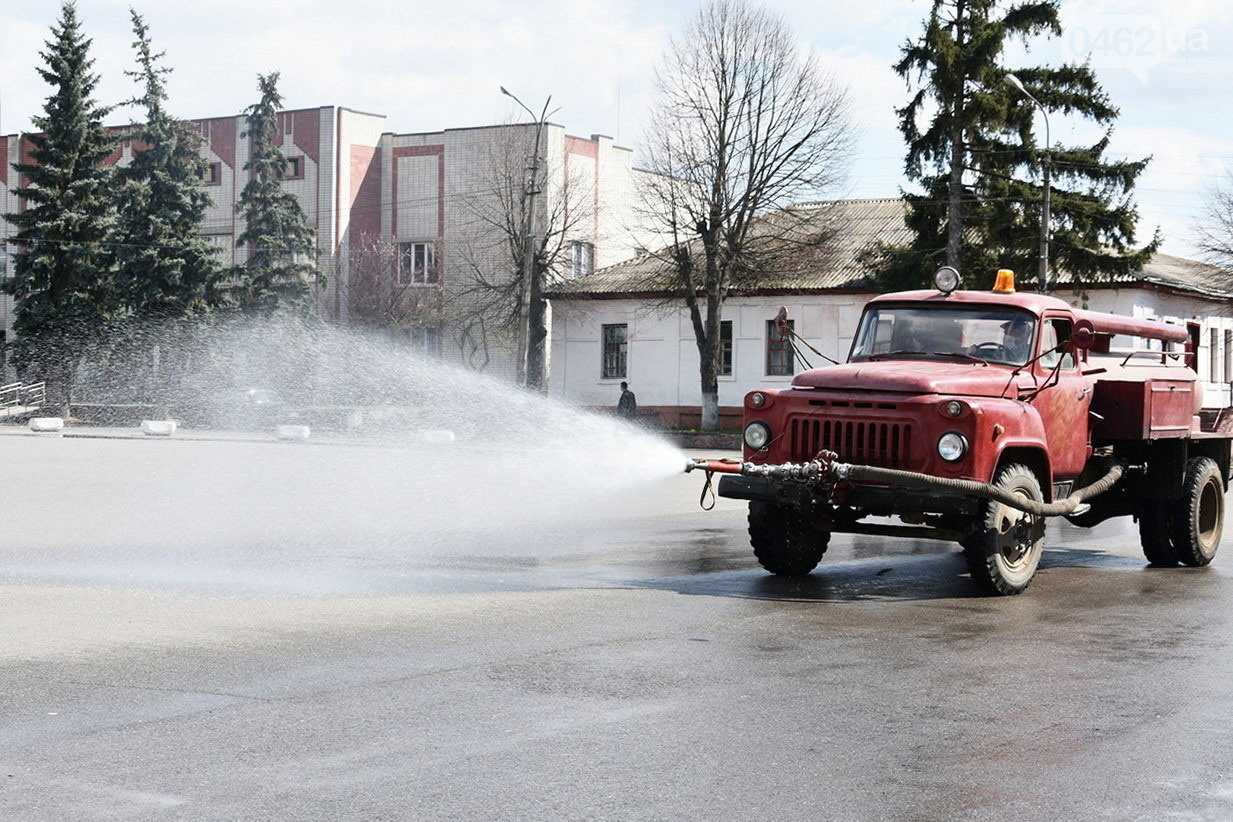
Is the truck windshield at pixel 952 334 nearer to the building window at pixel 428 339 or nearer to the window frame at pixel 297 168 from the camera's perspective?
the building window at pixel 428 339

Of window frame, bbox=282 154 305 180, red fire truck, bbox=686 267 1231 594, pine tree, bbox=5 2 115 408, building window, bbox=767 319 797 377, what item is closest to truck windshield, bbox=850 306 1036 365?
red fire truck, bbox=686 267 1231 594

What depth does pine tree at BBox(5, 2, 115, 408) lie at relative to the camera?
59969 mm

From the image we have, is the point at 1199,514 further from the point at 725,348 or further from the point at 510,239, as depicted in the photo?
the point at 510,239

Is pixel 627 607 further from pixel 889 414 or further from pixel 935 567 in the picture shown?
pixel 935 567

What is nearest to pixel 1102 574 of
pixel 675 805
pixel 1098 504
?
pixel 1098 504

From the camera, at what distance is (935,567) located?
13.9 metres

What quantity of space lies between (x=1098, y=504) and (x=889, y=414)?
3.82 m

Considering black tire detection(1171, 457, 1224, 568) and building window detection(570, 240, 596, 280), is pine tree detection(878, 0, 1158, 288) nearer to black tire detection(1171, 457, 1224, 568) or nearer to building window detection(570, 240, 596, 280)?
building window detection(570, 240, 596, 280)

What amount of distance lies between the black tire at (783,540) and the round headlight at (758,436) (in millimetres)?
588

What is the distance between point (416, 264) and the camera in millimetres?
66750

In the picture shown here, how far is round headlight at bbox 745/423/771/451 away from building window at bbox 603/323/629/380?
42392mm

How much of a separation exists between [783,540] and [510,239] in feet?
154

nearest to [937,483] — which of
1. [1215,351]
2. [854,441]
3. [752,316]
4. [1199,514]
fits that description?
[854,441]

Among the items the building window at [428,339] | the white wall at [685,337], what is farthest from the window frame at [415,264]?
the white wall at [685,337]
